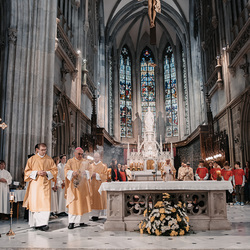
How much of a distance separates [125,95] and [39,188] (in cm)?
2354

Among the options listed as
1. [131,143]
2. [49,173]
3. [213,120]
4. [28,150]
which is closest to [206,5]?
[213,120]

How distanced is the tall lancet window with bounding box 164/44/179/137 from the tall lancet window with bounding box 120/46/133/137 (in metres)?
3.55

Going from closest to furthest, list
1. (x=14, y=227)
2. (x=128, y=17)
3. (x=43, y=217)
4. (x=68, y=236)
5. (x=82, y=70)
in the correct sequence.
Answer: (x=68, y=236)
(x=43, y=217)
(x=14, y=227)
(x=82, y=70)
(x=128, y=17)

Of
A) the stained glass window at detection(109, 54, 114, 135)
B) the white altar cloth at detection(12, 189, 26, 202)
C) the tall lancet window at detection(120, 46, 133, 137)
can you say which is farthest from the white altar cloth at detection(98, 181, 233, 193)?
the tall lancet window at detection(120, 46, 133, 137)

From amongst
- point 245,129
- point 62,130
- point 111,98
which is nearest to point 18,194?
point 62,130

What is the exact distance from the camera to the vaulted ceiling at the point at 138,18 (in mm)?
24522

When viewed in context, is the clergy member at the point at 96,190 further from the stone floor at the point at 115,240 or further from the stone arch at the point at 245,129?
the stone arch at the point at 245,129

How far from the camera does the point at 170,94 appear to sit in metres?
28.5

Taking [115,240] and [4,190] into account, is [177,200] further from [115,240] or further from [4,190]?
[4,190]

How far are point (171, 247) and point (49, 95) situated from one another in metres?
6.90

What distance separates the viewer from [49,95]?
9727 millimetres

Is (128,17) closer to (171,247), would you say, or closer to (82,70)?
(82,70)

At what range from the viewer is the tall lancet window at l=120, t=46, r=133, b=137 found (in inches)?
1120

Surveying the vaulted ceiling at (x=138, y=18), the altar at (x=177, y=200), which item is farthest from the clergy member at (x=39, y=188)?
the vaulted ceiling at (x=138, y=18)
